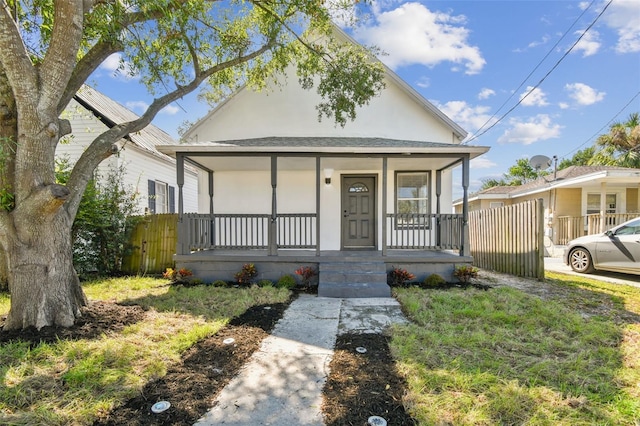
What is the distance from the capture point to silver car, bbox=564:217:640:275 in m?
7.14

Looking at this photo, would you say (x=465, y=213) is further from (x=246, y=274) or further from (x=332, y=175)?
(x=246, y=274)

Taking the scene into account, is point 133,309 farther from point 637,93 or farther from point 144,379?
point 637,93

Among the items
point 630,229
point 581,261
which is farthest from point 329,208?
point 630,229

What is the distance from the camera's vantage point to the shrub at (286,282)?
6.57m

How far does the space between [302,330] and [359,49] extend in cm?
702

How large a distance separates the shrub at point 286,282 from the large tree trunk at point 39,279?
3.51 meters

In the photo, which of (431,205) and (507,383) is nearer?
(507,383)

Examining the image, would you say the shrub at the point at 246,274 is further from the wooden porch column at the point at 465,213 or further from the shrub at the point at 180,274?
the wooden porch column at the point at 465,213

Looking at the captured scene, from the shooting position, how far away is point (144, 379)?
9.02ft

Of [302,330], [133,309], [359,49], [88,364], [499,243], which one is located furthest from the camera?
[499,243]

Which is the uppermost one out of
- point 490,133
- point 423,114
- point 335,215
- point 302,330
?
point 490,133

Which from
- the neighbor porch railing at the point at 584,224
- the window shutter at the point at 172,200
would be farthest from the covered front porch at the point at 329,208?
the neighbor porch railing at the point at 584,224

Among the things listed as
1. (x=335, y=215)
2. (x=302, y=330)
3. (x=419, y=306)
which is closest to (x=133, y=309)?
(x=302, y=330)

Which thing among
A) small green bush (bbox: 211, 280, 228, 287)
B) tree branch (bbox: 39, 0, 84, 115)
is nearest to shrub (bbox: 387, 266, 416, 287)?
small green bush (bbox: 211, 280, 228, 287)
